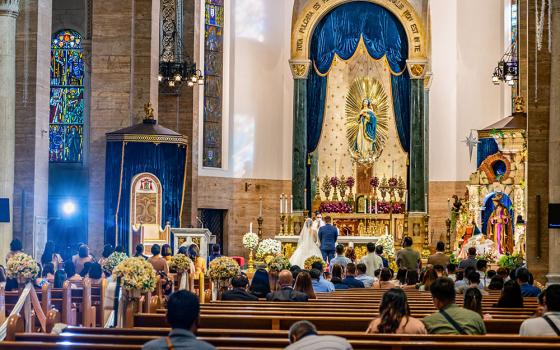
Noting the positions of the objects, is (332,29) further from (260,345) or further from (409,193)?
(260,345)

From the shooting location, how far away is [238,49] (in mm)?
33531

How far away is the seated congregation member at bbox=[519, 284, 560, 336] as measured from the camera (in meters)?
8.05

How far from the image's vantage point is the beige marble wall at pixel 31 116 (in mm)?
20109

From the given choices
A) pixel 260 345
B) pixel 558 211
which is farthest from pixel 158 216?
pixel 260 345

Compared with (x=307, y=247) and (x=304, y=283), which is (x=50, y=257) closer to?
(x=304, y=283)

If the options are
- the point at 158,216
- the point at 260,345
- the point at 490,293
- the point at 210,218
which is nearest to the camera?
the point at 260,345

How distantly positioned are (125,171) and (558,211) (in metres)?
9.17

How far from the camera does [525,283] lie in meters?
14.2

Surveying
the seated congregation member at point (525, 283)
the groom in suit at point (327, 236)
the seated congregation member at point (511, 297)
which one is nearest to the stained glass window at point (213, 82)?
the groom in suit at point (327, 236)

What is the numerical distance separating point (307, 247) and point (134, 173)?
463 cm

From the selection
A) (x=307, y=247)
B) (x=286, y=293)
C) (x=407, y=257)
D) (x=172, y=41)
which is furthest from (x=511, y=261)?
(x=286, y=293)

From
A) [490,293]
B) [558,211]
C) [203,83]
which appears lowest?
[490,293]

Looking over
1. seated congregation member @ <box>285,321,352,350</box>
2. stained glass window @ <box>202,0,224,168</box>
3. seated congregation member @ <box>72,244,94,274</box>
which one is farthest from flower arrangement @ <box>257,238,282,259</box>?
seated congregation member @ <box>285,321,352,350</box>

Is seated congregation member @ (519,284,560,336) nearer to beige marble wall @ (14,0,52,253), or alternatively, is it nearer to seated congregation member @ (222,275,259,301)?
seated congregation member @ (222,275,259,301)
